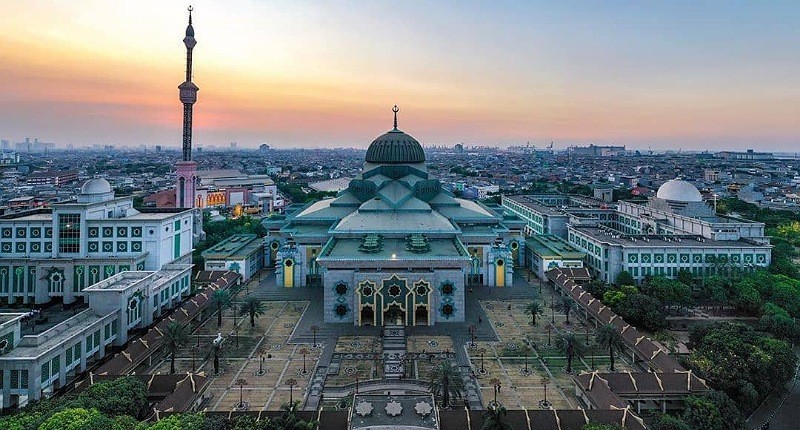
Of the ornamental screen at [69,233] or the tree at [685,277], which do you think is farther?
the tree at [685,277]

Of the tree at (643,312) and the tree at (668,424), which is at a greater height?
the tree at (643,312)

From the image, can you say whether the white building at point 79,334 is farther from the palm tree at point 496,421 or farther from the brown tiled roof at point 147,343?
the palm tree at point 496,421

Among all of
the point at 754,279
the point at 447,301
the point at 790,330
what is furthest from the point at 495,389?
the point at 754,279

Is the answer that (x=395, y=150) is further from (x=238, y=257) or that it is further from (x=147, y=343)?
(x=147, y=343)

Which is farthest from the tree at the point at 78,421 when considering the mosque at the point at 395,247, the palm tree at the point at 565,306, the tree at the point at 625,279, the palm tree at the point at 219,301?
the tree at the point at 625,279

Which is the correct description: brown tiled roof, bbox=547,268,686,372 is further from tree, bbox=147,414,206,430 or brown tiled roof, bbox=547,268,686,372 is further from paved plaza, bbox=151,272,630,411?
tree, bbox=147,414,206,430

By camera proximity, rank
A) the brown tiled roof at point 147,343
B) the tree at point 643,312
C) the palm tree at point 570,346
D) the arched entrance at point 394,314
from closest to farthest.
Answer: the brown tiled roof at point 147,343 → the palm tree at point 570,346 → the tree at point 643,312 → the arched entrance at point 394,314

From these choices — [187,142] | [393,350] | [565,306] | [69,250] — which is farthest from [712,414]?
[187,142]
